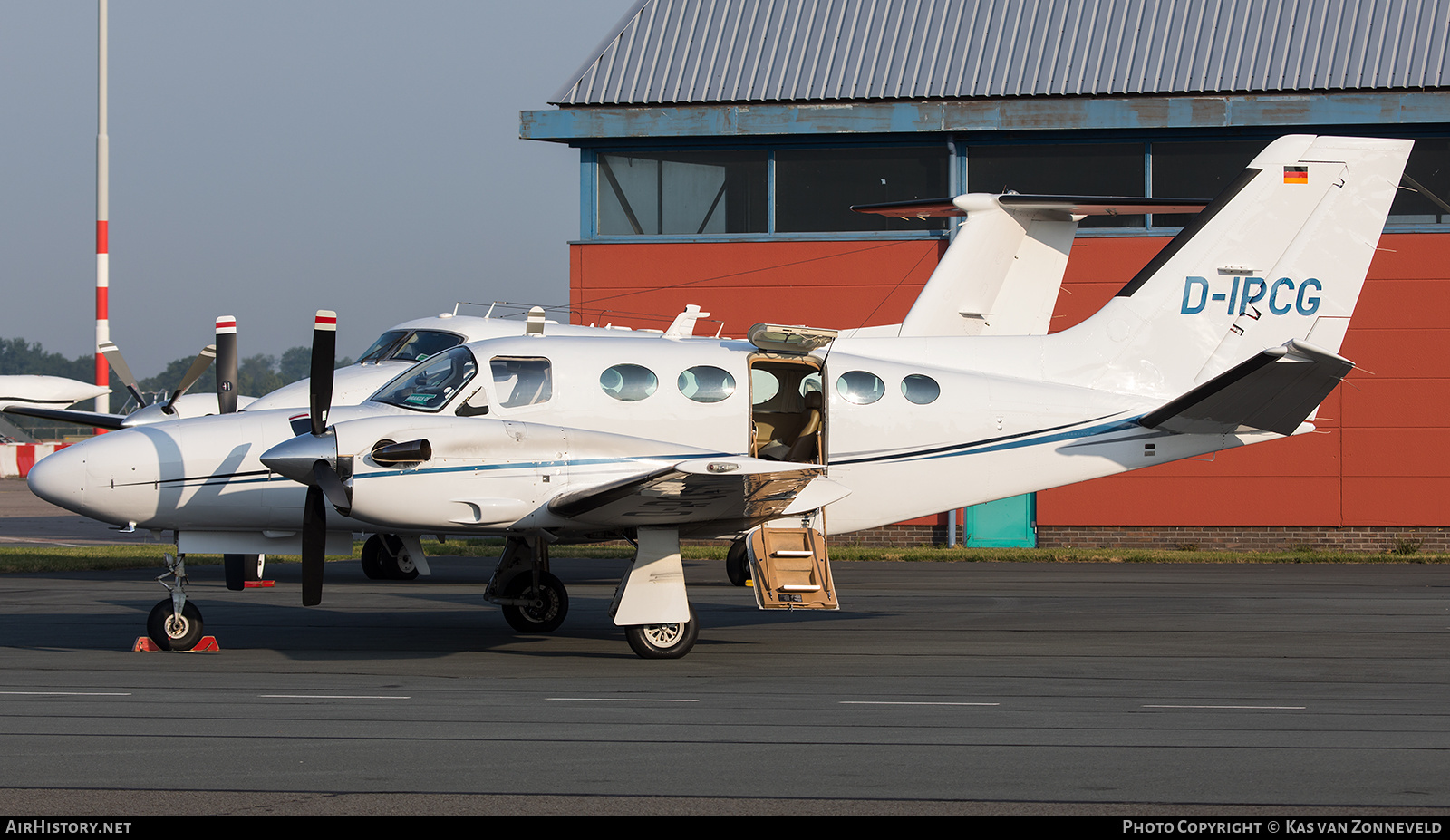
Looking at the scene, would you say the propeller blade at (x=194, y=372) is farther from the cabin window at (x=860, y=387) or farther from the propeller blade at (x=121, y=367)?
the cabin window at (x=860, y=387)

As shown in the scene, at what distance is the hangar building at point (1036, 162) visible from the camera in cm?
2464

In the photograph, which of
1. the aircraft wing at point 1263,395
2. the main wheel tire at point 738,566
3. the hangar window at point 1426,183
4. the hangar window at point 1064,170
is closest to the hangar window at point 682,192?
the hangar window at point 1064,170

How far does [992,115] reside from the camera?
25.6m

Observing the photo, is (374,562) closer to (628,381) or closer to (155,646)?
(155,646)

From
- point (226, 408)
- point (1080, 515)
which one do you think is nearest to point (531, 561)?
point (226, 408)

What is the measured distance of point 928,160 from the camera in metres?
26.3

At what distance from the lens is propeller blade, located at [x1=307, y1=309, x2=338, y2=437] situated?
11047 mm

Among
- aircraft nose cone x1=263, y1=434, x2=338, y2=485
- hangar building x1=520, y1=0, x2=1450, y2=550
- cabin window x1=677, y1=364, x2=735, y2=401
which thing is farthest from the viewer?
Result: hangar building x1=520, y1=0, x2=1450, y2=550

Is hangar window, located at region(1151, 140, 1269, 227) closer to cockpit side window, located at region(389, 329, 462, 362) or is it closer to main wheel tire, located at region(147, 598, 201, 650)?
cockpit side window, located at region(389, 329, 462, 362)

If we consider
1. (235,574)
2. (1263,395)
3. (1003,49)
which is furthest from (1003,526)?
(235,574)

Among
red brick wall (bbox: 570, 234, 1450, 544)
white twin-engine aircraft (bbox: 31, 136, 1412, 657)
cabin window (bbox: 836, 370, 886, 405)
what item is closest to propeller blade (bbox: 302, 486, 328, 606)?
white twin-engine aircraft (bbox: 31, 136, 1412, 657)

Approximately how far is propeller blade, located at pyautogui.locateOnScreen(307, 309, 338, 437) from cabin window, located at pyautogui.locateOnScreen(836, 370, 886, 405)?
16.0ft

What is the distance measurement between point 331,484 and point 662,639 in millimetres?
3169

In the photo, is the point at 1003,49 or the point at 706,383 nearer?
the point at 706,383
